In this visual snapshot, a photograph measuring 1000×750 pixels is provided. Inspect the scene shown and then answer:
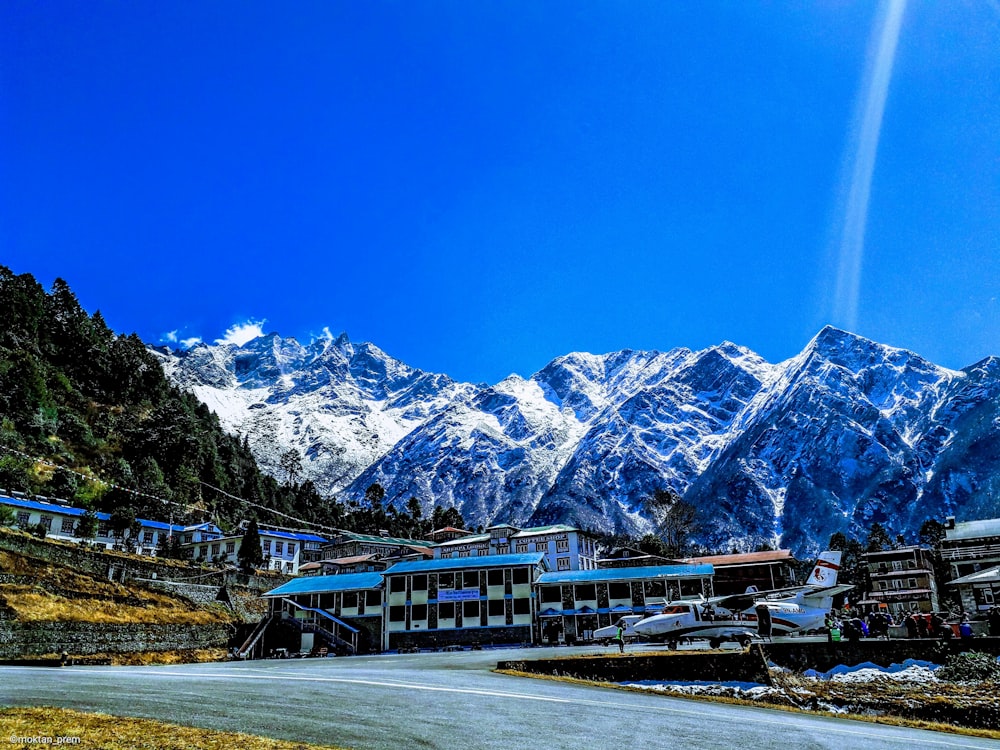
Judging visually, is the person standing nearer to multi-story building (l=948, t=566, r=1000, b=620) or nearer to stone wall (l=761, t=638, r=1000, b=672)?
stone wall (l=761, t=638, r=1000, b=672)

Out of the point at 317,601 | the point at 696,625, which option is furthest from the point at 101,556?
the point at 696,625

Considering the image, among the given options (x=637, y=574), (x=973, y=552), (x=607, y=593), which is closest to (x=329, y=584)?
(x=607, y=593)

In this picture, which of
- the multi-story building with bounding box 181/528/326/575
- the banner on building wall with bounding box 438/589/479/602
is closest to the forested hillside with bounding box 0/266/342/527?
the multi-story building with bounding box 181/528/326/575

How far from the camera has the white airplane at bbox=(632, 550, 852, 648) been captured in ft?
115

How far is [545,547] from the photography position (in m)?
108

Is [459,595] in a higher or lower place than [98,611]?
higher

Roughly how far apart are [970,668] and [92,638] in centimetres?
4896

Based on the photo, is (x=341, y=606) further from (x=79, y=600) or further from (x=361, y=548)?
(x=361, y=548)

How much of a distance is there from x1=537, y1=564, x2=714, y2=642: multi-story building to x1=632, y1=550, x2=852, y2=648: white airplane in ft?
75.0

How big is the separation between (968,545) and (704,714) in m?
77.9

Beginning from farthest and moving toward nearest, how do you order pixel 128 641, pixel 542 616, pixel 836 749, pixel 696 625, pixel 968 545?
pixel 968 545
pixel 542 616
pixel 128 641
pixel 696 625
pixel 836 749

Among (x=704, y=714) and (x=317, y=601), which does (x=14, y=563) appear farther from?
(x=704, y=714)

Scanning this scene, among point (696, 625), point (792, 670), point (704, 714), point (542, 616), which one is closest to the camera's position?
point (704, 714)

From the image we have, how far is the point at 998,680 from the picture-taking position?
2366 cm
